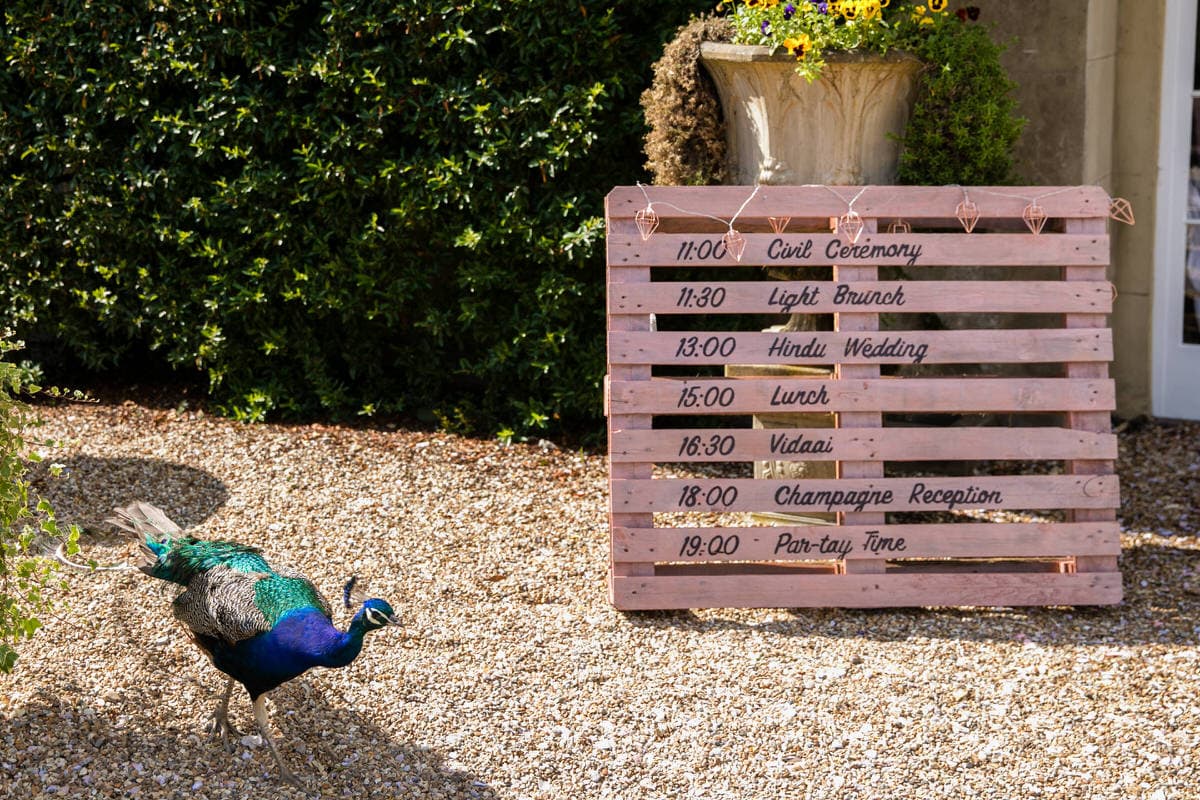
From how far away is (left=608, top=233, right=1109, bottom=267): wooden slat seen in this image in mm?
4641

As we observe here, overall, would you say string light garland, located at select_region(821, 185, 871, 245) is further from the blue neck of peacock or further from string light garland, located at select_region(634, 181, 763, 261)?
the blue neck of peacock

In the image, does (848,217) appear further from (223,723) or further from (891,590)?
(223,723)

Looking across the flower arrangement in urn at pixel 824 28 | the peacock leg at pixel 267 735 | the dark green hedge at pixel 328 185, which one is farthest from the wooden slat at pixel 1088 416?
the peacock leg at pixel 267 735

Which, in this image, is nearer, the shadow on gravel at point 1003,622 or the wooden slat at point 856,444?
the shadow on gravel at point 1003,622

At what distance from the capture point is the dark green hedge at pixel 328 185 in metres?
5.84

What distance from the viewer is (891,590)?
15.3ft

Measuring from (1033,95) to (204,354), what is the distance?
13.2 ft

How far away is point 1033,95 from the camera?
19.7 ft

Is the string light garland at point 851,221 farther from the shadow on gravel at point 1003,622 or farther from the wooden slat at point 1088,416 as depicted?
the shadow on gravel at point 1003,622

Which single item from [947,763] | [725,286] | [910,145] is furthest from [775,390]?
[947,763]

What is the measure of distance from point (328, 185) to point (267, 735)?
3073mm

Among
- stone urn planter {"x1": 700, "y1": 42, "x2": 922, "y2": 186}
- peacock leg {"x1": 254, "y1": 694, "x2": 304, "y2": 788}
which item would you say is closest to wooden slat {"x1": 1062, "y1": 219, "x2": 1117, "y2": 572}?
stone urn planter {"x1": 700, "y1": 42, "x2": 922, "y2": 186}

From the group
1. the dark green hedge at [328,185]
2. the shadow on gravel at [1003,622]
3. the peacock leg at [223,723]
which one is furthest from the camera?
the dark green hedge at [328,185]

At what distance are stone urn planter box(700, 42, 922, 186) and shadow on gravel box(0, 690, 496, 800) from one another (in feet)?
7.93
